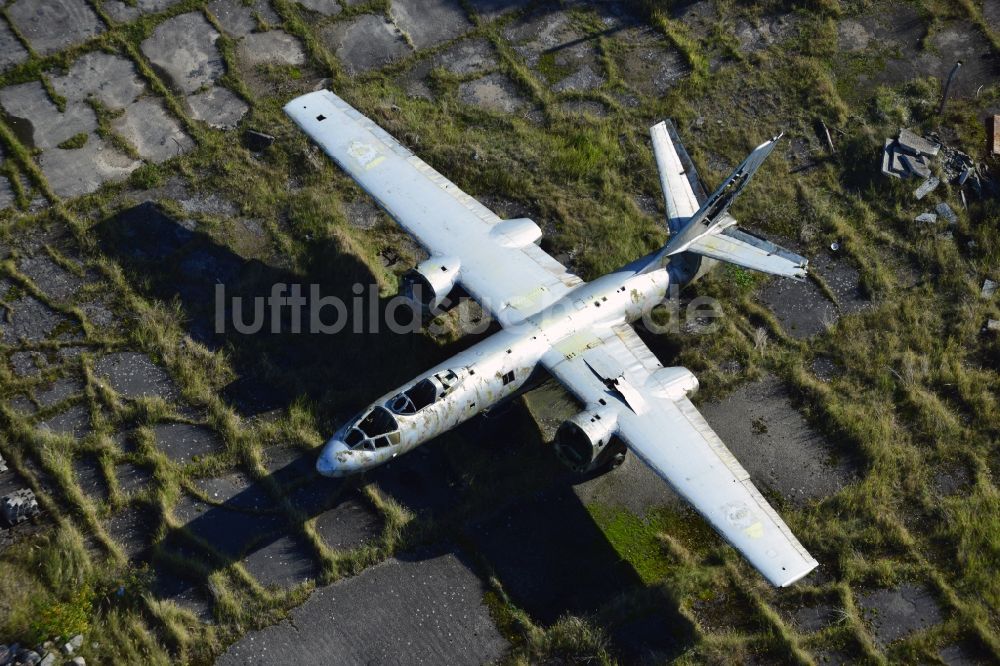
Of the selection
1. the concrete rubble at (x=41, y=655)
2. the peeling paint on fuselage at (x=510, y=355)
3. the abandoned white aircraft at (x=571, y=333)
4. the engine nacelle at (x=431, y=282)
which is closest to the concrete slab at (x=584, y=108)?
the abandoned white aircraft at (x=571, y=333)

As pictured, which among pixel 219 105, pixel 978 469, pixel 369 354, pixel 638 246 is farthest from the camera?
pixel 219 105

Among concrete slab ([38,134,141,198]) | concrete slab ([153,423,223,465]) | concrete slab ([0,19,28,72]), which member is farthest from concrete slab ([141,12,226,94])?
concrete slab ([153,423,223,465])

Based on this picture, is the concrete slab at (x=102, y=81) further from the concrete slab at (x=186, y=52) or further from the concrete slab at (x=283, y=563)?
the concrete slab at (x=283, y=563)

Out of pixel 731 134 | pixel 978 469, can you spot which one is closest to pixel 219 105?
pixel 731 134

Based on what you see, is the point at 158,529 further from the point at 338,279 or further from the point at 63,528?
the point at 338,279

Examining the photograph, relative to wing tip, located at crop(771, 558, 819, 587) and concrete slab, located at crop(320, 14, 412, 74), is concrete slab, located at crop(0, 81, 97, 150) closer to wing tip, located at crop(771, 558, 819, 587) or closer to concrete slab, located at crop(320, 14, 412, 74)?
concrete slab, located at crop(320, 14, 412, 74)
